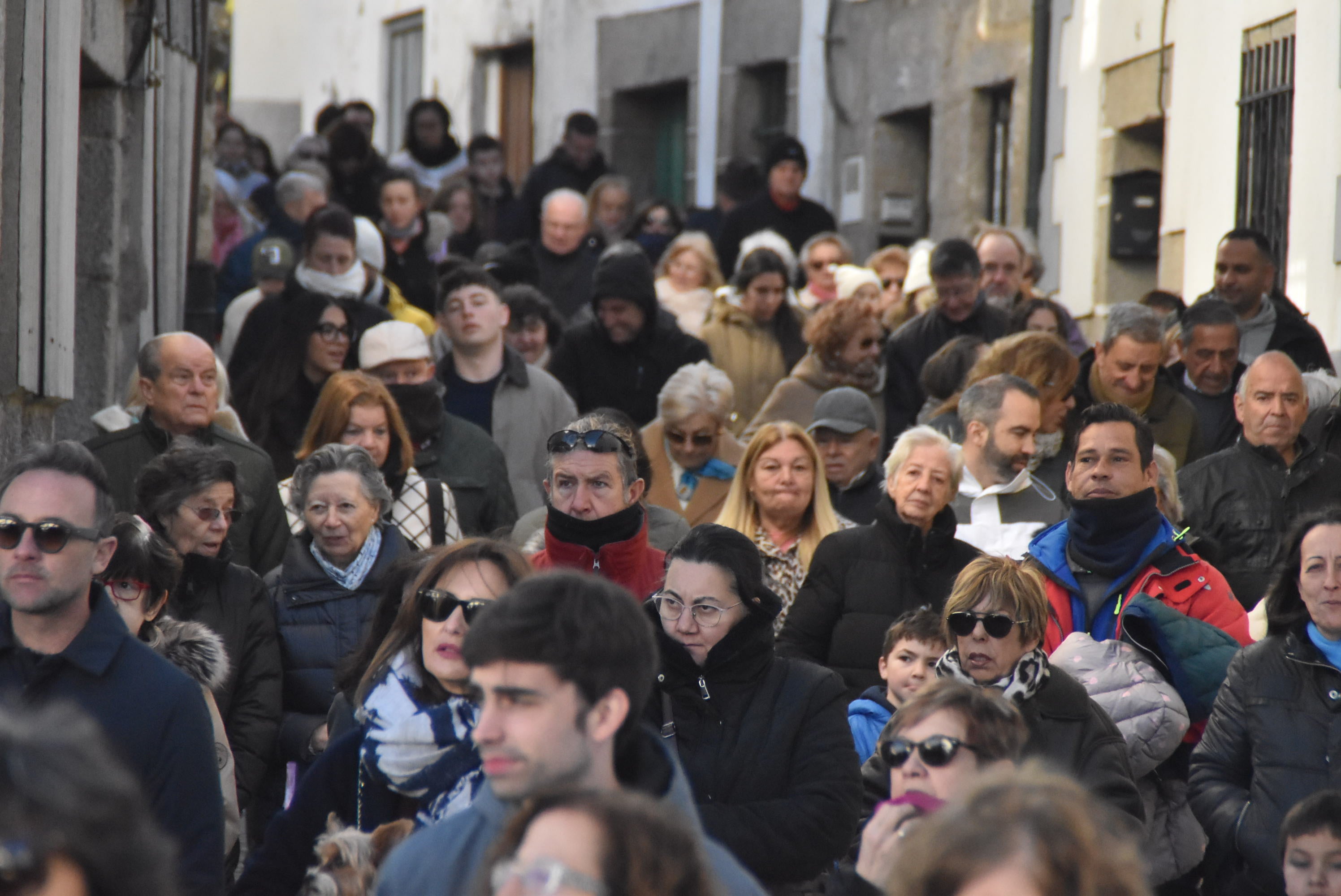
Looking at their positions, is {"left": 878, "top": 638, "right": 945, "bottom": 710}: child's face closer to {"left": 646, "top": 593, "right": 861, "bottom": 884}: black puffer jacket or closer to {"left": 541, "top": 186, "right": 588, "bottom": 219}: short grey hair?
{"left": 646, "top": 593, "right": 861, "bottom": 884}: black puffer jacket

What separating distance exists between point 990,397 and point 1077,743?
2.57m

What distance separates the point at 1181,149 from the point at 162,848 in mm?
10678

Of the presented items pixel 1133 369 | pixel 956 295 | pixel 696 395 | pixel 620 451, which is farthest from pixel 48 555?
pixel 956 295

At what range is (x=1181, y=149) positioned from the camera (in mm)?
12164

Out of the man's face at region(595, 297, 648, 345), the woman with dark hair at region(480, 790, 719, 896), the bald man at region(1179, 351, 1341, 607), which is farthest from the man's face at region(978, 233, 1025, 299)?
the woman with dark hair at region(480, 790, 719, 896)

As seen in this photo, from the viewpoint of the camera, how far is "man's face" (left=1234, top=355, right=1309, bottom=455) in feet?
24.4

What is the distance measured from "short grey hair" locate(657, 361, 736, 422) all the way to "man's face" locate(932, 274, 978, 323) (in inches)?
79.7

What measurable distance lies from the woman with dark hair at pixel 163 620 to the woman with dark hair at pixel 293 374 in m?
2.83

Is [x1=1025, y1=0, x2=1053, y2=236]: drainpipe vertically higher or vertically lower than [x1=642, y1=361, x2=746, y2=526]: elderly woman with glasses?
higher

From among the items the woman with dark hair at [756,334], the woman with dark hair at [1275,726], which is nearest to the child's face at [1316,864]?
the woman with dark hair at [1275,726]

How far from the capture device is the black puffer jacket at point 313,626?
6.10m

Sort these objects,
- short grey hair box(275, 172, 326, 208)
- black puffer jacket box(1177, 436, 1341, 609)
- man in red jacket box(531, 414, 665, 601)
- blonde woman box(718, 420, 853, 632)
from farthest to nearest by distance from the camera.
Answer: short grey hair box(275, 172, 326, 208) < black puffer jacket box(1177, 436, 1341, 609) < blonde woman box(718, 420, 853, 632) < man in red jacket box(531, 414, 665, 601)

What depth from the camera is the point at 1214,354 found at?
8516 mm

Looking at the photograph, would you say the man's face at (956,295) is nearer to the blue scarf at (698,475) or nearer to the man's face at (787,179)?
the blue scarf at (698,475)
